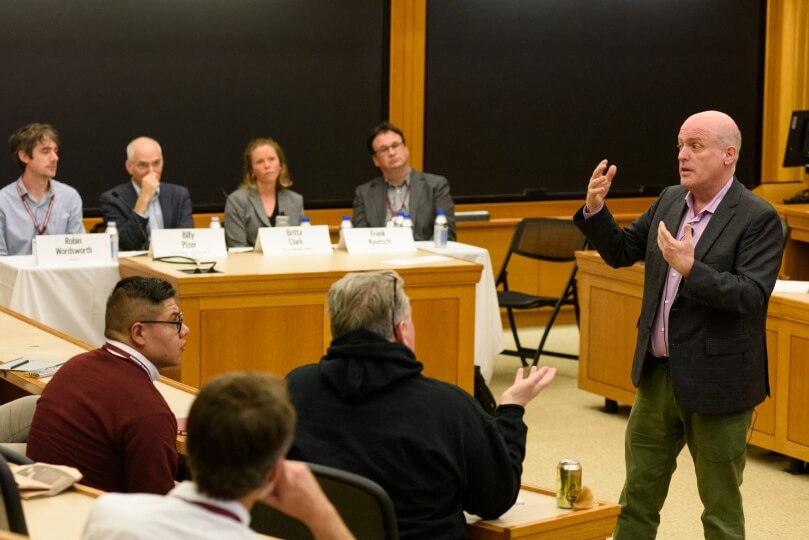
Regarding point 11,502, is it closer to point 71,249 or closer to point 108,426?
point 108,426

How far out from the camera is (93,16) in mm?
7812

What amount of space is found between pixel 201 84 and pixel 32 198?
185 centimetres

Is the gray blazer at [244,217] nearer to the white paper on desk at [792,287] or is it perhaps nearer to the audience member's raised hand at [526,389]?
the white paper on desk at [792,287]

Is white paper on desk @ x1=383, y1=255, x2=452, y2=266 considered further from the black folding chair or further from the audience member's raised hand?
the audience member's raised hand

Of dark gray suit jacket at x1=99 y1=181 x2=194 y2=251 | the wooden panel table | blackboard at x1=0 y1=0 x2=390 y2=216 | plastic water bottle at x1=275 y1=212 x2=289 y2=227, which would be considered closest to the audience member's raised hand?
the wooden panel table

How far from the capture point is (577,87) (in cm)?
948

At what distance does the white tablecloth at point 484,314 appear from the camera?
6.84 meters

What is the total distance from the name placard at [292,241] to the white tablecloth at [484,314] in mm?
606

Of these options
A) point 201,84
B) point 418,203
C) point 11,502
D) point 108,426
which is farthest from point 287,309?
point 11,502

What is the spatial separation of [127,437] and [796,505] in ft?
10.4

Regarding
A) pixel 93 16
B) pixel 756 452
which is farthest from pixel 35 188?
pixel 756 452

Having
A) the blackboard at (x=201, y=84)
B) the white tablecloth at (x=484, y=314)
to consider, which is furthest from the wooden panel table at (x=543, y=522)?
the blackboard at (x=201, y=84)

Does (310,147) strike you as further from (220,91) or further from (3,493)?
(3,493)

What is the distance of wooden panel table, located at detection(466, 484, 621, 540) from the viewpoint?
2.93m
